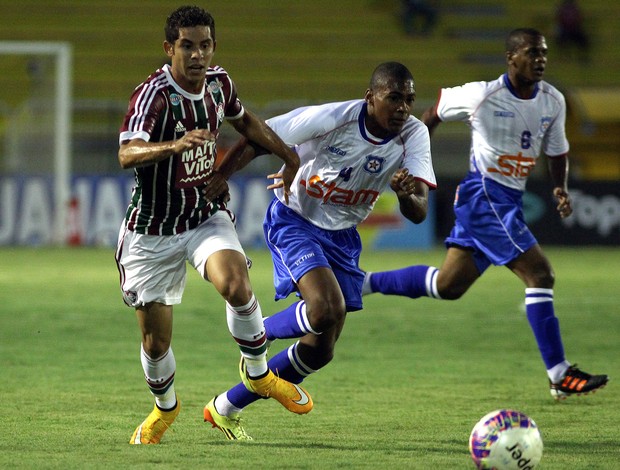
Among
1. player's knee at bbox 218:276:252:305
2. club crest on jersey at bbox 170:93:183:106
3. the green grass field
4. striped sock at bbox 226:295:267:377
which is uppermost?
club crest on jersey at bbox 170:93:183:106

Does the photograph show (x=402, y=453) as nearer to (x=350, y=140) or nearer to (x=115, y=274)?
(x=350, y=140)

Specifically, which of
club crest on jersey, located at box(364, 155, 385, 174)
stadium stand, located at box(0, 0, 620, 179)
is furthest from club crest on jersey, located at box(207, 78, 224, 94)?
stadium stand, located at box(0, 0, 620, 179)

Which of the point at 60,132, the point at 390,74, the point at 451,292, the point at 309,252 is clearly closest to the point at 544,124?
the point at 451,292

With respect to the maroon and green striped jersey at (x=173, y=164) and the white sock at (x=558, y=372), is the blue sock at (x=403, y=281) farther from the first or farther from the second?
the maroon and green striped jersey at (x=173, y=164)

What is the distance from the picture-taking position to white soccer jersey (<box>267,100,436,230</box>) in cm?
606

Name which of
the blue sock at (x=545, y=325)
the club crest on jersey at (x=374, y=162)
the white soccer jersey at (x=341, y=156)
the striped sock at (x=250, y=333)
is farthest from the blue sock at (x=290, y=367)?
the blue sock at (x=545, y=325)

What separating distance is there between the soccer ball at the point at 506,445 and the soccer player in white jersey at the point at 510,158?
2589 mm

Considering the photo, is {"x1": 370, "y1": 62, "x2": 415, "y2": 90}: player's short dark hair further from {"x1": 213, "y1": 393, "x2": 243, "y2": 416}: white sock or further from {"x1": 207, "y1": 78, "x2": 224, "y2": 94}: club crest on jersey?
{"x1": 213, "y1": 393, "x2": 243, "y2": 416}: white sock

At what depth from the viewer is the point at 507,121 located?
294 inches

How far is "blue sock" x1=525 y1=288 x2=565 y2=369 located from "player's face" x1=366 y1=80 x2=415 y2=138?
5.91 ft

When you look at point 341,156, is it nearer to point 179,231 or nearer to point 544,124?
point 179,231

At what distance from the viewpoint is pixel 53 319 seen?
10320 mm

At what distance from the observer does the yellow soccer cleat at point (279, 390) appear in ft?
17.9

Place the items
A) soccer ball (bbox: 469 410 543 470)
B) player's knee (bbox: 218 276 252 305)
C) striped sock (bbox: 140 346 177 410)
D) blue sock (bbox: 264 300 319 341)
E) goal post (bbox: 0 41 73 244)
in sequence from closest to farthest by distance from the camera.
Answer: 1. soccer ball (bbox: 469 410 543 470)
2. player's knee (bbox: 218 276 252 305)
3. striped sock (bbox: 140 346 177 410)
4. blue sock (bbox: 264 300 319 341)
5. goal post (bbox: 0 41 73 244)
